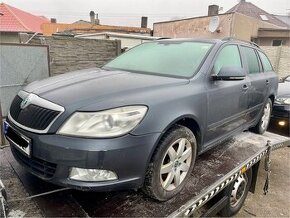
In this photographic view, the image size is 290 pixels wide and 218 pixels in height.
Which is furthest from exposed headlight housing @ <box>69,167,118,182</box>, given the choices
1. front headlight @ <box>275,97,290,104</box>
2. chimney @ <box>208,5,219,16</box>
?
chimney @ <box>208,5,219,16</box>

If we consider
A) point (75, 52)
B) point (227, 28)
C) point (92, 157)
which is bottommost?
point (92, 157)

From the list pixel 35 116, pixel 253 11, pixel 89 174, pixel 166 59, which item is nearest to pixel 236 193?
pixel 166 59

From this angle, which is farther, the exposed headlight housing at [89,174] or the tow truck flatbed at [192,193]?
the tow truck flatbed at [192,193]

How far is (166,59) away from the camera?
3.17 m

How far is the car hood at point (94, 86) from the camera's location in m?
2.11

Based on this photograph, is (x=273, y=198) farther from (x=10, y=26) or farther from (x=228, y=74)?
(x=10, y=26)

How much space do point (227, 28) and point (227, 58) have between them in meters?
15.4

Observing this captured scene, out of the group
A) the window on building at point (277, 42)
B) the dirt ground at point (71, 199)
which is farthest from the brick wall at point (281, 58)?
the dirt ground at point (71, 199)

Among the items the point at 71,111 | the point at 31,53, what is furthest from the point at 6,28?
the point at 71,111

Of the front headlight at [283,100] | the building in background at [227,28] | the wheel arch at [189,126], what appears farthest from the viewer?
the building in background at [227,28]

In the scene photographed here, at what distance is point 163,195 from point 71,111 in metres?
1.05

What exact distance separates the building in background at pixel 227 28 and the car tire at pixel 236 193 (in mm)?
15021

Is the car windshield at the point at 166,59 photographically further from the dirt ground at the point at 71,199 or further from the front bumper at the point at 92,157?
the dirt ground at the point at 71,199

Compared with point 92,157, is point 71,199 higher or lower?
lower
